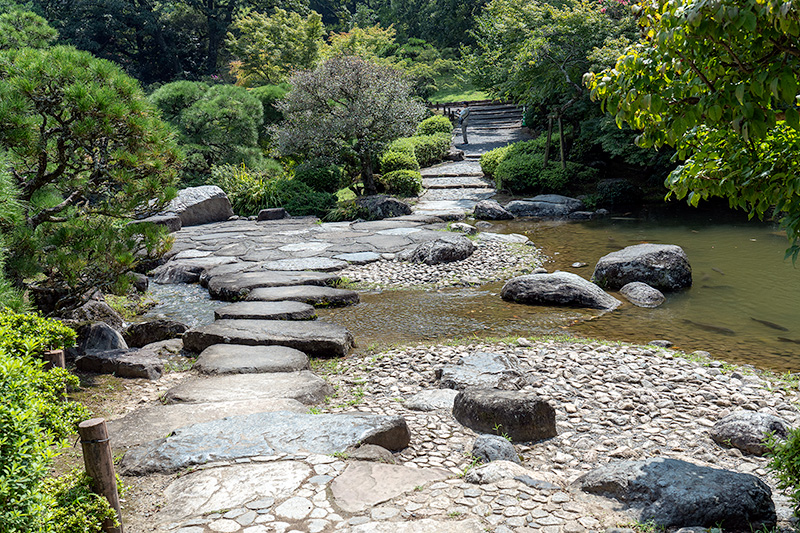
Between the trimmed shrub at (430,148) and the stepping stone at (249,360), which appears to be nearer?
the stepping stone at (249,360)

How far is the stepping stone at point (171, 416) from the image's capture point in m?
3.52

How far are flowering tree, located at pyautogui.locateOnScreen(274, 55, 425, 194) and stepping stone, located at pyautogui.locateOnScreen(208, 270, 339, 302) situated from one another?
21.4ft

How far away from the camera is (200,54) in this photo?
1342 inches

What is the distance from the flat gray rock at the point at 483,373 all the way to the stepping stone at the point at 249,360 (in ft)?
4.06

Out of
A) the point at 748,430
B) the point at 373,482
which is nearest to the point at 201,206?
the point at 373,482

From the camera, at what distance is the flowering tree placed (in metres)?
14.1

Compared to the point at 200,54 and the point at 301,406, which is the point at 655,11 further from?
the point at 200,54

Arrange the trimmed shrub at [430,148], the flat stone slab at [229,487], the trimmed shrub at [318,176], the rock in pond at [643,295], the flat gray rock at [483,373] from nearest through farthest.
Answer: the flat stone slab at [229,487] → the flat gray rock at [483,373] → the rock in pond at [643,295] → the trimmed shrub at [318,176] → the trimmed shrub at [430,148]

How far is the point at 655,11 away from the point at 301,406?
314 centimetres

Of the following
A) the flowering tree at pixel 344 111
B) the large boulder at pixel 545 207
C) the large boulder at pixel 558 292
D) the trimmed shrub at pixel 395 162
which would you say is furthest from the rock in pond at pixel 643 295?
the trimmed shrub at pixel 395 162

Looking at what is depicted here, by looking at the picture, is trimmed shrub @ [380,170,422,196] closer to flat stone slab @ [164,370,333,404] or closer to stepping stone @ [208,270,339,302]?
stepping stone @ [208,270,339,302]

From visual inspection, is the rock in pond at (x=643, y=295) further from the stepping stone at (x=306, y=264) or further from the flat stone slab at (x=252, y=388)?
the flat stone slab at (x=252, y=388)

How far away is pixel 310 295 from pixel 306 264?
1.68 m

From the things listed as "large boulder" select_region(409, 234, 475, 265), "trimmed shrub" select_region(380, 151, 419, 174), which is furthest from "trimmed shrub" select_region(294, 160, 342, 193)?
"large boulder" select_region(409, 234, 475, 265)
